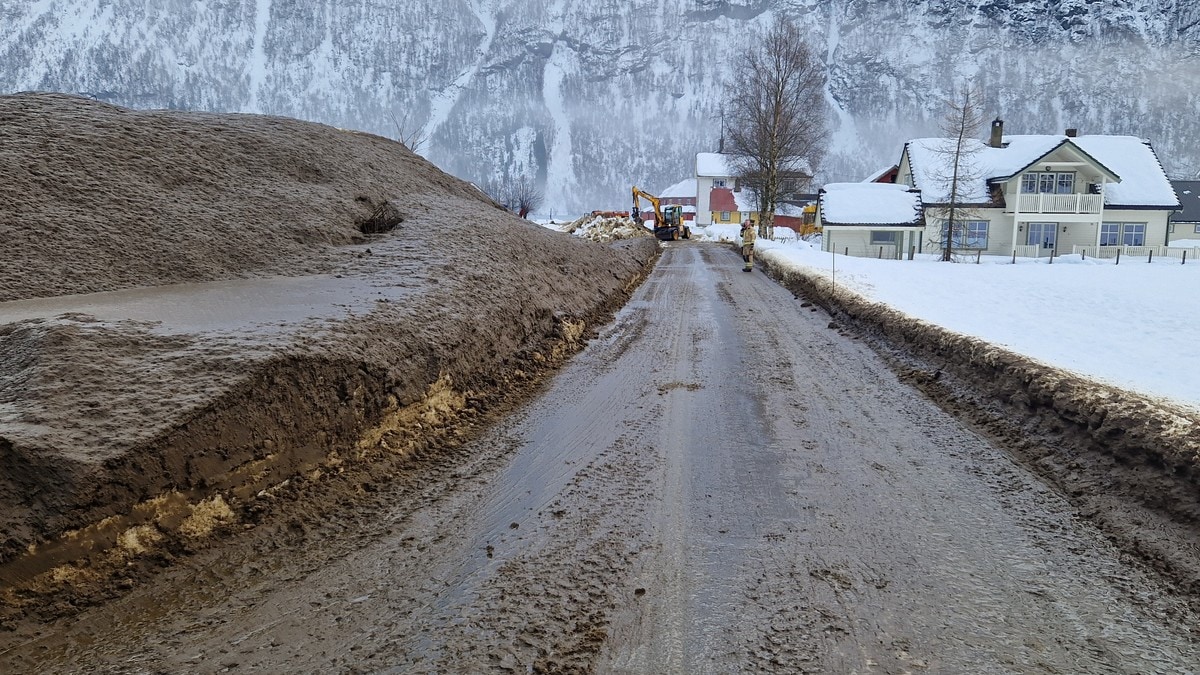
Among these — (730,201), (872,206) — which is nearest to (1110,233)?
(872,206)

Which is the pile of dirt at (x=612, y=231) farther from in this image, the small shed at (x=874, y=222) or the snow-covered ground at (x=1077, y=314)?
the snow-covered ground at (x=1077, y=314)

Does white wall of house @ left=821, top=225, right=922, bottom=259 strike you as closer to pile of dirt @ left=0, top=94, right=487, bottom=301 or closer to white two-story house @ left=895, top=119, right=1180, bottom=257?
white two-story house @ left=895, top=119, right=1180, bottom=257

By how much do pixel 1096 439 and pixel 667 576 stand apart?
3503 millimetres

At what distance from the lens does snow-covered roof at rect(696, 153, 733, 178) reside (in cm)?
7375

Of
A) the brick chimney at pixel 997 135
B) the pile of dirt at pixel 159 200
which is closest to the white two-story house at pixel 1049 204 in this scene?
the brick chimney at pixel 997 135

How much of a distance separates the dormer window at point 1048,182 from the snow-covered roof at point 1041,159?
108 cm

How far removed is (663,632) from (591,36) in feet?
589

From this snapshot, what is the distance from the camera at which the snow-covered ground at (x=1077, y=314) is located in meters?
5.84

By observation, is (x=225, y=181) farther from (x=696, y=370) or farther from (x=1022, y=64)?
(x=1022, y=64)

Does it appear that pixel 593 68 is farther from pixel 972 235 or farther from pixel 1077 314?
pixel 1077 314

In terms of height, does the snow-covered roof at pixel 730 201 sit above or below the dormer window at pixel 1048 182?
above

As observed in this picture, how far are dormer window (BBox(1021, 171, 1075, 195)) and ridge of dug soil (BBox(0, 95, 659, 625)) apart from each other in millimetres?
33903

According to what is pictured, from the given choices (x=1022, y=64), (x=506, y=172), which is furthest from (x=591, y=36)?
(x=1022, y=64)

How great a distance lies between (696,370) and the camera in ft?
24.8
